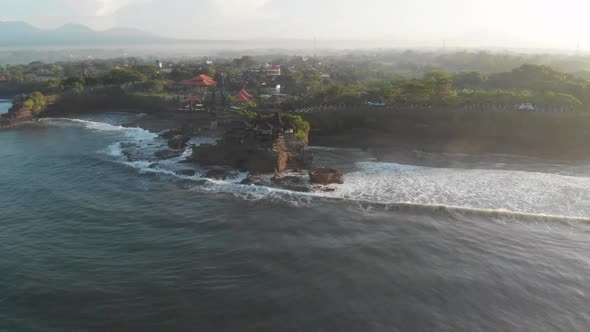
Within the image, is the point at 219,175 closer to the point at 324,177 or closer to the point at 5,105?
the point at 324,177

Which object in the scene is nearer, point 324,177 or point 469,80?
point 324,177

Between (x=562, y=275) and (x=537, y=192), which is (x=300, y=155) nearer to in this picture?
(x=537, y=192)

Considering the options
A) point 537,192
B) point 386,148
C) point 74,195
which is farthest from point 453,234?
point 74,195

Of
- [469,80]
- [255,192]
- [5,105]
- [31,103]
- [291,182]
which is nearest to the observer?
[255,192]

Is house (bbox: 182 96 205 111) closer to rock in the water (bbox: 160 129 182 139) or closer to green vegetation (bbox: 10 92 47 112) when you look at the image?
rock in the water (bbox: 160 129 182 139)

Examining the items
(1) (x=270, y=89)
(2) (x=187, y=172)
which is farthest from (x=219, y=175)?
(1) (x=270, y=89)

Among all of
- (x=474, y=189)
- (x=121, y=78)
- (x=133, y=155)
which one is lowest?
(x=474, y=189)

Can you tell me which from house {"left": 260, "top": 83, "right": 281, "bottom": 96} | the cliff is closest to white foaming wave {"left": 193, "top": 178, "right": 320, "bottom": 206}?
house {"left": 260, "top": 83, "right": 281, "bottom": 96}
